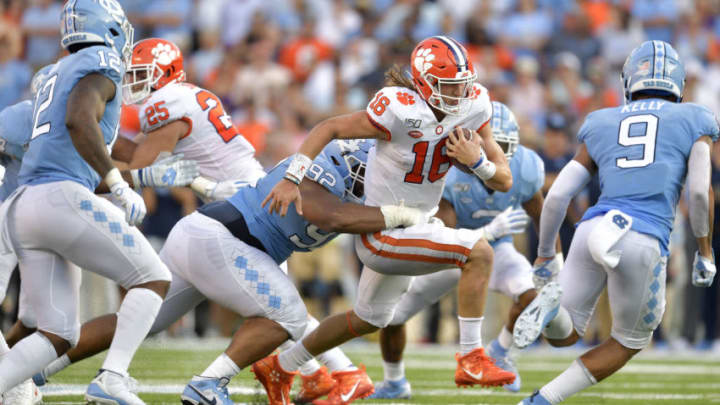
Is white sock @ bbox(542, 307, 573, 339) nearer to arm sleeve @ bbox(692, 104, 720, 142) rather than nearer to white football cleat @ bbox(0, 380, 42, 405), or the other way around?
arm sleeve @ bbox(692, 104, 720, 142)

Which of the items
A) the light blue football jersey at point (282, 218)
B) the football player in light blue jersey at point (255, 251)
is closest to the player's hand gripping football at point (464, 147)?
the football player in light blue jersey at point (255, 251)

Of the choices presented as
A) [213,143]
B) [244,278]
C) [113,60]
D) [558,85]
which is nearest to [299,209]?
[244,278]

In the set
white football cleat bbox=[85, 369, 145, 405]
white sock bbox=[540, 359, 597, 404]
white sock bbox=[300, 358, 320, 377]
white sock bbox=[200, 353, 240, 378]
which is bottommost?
white sock bbox=[300, 358, 320, 377]

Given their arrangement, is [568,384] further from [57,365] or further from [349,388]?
[57,365]

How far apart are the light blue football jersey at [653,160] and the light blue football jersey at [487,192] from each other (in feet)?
5.85

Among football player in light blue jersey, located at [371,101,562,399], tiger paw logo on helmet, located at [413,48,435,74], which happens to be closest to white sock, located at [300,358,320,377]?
football player in light blue jersey, located at [371,101,562,399]

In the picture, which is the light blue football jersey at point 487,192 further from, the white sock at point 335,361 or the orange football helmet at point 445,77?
the orange football helmet at point 445,77

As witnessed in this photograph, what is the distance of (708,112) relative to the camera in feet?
16.2

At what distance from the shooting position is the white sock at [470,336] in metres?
5.31

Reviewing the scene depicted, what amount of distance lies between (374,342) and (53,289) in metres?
6.79

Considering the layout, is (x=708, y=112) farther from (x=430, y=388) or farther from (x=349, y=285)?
(x=349, y=285)

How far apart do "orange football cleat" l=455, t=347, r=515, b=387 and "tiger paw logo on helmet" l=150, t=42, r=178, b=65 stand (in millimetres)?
2467

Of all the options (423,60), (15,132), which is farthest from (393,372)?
(15,132)

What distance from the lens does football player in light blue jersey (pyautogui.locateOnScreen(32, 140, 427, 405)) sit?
197 inches
